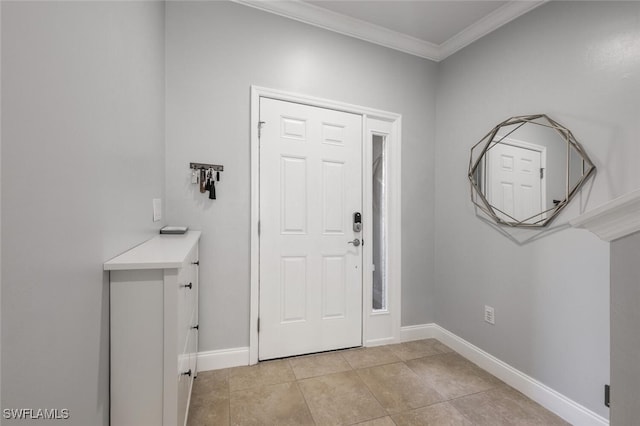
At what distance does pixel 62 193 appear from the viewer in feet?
2.32

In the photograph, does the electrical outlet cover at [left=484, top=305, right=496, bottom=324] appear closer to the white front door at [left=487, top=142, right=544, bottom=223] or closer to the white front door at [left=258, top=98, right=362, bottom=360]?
the white front door at [left=487, top=142, right=544, bottom=223]

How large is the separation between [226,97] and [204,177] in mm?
629

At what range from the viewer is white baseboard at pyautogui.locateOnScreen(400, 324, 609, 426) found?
5.14ft

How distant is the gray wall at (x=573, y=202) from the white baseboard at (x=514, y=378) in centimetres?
4

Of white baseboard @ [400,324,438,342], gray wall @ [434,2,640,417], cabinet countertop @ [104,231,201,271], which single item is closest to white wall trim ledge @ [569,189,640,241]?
gray wall @ [434,2,640,417]

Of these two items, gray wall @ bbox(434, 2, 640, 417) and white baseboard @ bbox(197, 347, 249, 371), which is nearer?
gray wall @ bbox(434, 2, 640, 417)

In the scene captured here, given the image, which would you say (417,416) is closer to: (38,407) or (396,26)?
(38,407)

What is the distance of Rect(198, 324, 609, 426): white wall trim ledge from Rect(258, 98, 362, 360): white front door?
28 centimetres

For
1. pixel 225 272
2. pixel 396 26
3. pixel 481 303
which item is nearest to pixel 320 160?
pixel 225 272

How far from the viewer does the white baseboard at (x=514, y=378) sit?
1.57 m

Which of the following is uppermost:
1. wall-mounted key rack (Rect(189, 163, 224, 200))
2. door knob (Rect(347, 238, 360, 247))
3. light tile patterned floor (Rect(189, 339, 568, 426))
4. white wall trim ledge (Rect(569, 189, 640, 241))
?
wall-mounted key rack (Rect(189, 163, 224, 200))

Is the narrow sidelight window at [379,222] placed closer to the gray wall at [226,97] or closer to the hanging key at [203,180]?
the gray wall at [226,97]

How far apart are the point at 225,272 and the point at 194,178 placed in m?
0.72

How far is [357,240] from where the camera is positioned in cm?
239
